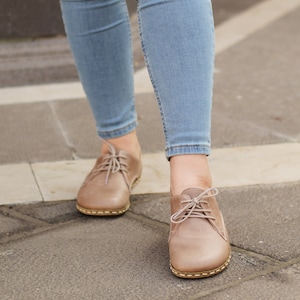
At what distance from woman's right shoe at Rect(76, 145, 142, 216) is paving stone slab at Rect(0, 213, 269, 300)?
4cm

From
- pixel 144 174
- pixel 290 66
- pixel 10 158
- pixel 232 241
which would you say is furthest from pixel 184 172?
pixel 290 66

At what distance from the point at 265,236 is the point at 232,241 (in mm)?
84

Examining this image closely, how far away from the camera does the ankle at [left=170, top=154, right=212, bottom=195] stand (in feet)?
6.29

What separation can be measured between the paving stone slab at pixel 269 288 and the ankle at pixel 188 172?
10.3 inches

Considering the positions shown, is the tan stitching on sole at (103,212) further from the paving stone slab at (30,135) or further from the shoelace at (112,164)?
the paving stone slab at (30,135)

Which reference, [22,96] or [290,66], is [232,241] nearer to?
[22,96]

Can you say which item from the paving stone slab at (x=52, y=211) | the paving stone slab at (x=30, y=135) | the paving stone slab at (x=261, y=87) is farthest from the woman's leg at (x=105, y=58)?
the paving stone slab at (x=261, y=87)

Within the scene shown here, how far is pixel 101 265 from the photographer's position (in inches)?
74.5

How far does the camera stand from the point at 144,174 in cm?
250

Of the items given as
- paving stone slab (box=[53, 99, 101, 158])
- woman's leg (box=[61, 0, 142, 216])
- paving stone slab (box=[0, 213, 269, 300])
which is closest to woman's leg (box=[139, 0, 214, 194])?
paving stone slab (box=[0, 213, 269, 300])

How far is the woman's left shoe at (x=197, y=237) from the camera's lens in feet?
5.95

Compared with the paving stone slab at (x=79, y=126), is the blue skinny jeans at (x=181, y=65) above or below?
above

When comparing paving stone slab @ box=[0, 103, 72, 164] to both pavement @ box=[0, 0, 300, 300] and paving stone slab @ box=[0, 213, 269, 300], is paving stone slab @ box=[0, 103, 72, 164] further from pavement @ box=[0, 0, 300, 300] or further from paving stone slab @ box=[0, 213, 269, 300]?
paving stone slab @ box=[0, 213, 269, 300]

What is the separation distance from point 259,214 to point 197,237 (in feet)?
1.17
